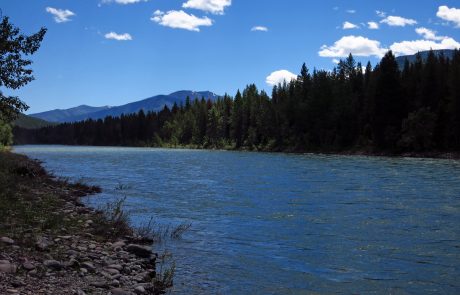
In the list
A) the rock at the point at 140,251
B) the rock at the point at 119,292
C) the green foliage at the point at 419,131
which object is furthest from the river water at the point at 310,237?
the green foliage at the point at 419,131

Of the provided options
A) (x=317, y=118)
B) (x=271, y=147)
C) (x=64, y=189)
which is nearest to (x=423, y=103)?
(x=317, y=118)

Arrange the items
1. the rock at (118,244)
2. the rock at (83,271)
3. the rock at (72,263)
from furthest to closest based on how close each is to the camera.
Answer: the rock at (118,244), the rock at (72,263), the rock at (83,271)

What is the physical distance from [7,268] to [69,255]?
2452mm

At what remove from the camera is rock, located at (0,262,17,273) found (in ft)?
31.8

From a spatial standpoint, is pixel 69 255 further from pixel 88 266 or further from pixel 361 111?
pixel 361 111

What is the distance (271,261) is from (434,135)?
88294 millimetres

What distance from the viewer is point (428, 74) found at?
9975cm

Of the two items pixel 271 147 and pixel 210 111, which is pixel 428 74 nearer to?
pixel 271 147

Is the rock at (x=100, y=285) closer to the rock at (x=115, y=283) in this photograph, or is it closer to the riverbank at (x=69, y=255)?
the riverbank at (x=69, y=255)

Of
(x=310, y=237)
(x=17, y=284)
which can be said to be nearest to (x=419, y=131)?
(x=310, y=237)

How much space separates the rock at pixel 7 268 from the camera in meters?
9.70

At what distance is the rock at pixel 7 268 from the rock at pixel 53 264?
3.20 feet

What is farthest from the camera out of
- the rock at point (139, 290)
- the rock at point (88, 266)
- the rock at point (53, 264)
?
the rock at point (88, 266)

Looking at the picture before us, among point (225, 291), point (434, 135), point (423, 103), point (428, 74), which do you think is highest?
point (428, 74)
